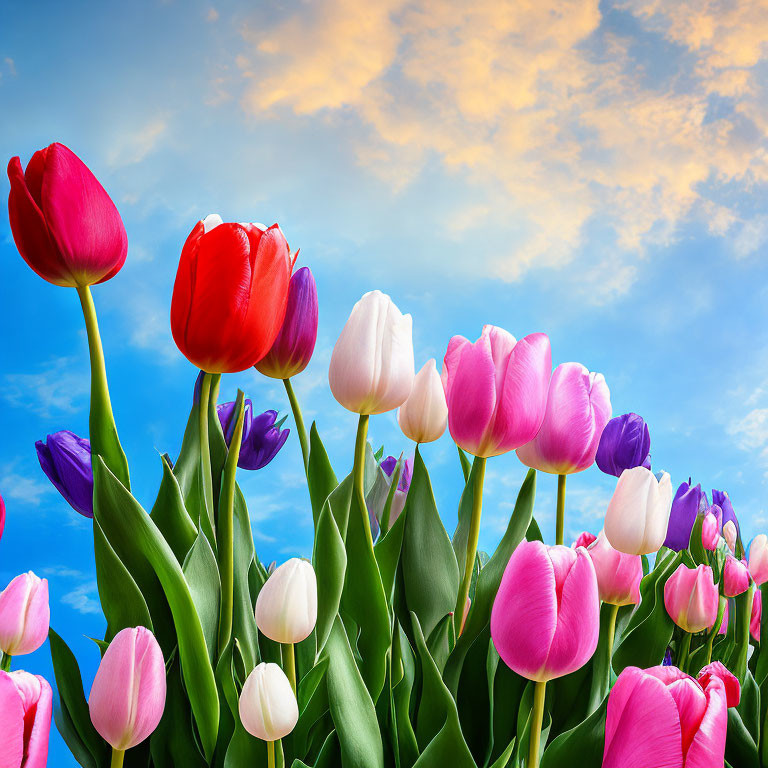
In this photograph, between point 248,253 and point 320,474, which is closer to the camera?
point 248,253

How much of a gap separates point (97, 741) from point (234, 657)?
73 mm

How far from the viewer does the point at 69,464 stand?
44 centimetres

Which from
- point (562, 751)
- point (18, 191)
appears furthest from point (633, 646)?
point (18, 191)

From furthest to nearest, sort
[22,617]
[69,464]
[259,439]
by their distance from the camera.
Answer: [259,439] → [69,464] → [22,617]

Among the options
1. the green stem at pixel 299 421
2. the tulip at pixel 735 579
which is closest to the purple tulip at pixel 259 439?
the green stem at pixel 299 421

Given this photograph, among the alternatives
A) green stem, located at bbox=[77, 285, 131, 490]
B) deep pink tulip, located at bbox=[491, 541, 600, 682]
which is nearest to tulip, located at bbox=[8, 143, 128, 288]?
green stem, located at bbox=[77, 285, 131, 490]

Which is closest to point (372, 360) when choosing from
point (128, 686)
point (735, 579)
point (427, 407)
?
point (427, 407)

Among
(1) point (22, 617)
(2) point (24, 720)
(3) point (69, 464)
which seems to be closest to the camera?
(2) point (24, 720)

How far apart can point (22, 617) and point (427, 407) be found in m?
0.22

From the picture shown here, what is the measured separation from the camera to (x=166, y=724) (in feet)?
1.13

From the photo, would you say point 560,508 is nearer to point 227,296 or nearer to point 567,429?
point 567,429

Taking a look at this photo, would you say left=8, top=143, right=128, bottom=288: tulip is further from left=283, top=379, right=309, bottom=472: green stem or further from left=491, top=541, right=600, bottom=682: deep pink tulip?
left=491, top=541, right=600, bottom=682: deep pink tulip

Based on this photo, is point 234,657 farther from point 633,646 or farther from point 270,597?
point 633,646

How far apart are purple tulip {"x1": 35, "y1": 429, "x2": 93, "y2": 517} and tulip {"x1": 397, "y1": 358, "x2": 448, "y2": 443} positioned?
190 millimetres
